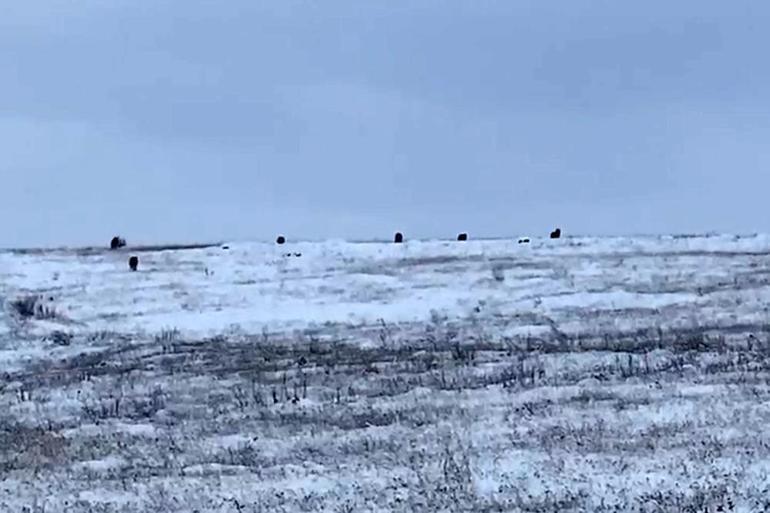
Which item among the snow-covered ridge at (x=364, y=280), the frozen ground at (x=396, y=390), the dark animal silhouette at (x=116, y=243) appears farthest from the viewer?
the dark animal silhouette at (x=116, y=243)

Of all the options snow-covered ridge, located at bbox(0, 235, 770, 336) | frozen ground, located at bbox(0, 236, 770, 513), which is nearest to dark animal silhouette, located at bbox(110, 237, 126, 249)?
snow-covered ridge, located at bbox(0, 235, 770, 336)

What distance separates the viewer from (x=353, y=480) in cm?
1344

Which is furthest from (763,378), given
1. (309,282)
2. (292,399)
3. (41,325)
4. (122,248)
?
(122,248)

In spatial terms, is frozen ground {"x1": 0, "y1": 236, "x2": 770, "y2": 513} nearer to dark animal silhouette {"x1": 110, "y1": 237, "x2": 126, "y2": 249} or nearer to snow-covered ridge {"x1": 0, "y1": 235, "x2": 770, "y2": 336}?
snow-covered ridge {"x1": 0, "y1": 235, "x2": 770, "y2": 336}

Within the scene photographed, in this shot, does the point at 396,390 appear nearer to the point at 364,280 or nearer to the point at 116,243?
the point at 364,280

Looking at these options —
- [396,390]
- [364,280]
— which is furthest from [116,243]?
[396,390]

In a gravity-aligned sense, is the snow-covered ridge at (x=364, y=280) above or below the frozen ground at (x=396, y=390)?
above

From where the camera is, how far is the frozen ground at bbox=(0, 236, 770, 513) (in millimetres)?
13016

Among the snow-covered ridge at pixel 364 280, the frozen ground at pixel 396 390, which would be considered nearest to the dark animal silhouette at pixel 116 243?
the snow-covered ridge at pixel 364 280

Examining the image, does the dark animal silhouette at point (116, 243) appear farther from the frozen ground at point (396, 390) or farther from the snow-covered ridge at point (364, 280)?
the frozen ground at point (396, 390)

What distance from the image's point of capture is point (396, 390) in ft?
66.6

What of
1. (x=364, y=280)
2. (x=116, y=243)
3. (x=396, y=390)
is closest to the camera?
(x=396, y=390)

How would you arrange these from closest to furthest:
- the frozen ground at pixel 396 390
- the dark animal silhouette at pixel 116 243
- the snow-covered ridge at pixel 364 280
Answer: the frozen ground at pixel 396 390 → the snow-covered ridge at pixel 364 280 → the dark animal silhouette at pixel 116 243

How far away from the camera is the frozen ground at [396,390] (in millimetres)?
13016
